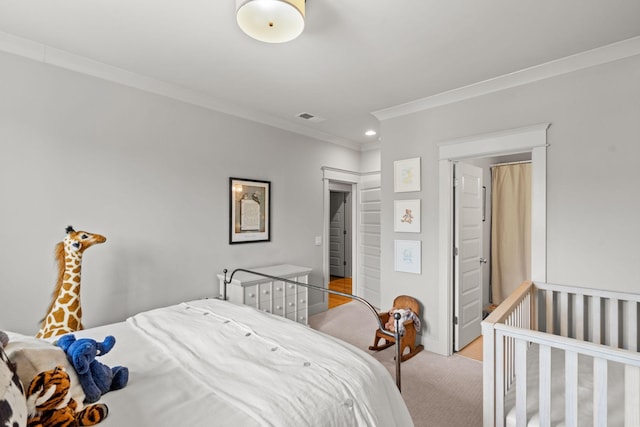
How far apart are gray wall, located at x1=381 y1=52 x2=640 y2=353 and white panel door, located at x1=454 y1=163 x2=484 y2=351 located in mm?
619

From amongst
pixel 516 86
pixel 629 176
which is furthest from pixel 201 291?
pixel 629 176

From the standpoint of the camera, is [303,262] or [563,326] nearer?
[563,326]

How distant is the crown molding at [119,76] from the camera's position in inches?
85.5

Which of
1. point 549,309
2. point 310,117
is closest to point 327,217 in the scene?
point 310,117

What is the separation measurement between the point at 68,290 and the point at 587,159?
396cm

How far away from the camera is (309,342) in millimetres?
1619

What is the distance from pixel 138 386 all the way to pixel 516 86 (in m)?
3.40

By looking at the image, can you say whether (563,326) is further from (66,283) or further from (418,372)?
(66,283)

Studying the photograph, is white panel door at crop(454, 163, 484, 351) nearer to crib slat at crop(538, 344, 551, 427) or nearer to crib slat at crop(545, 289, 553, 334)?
crib slat at crop(545, 289, 553, 334)

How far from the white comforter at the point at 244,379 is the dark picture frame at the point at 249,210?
165 cm

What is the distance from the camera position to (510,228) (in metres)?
4.50

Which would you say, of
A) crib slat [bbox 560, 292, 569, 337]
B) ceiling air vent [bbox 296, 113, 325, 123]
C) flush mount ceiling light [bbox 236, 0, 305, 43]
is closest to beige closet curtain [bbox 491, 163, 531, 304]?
crib slat [bbox 560, 292, 569, 337]

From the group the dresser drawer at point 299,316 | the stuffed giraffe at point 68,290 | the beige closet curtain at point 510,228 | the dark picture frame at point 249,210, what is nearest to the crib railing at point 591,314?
the beige closet curtain at point 510,228

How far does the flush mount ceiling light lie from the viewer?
1.60 meters
